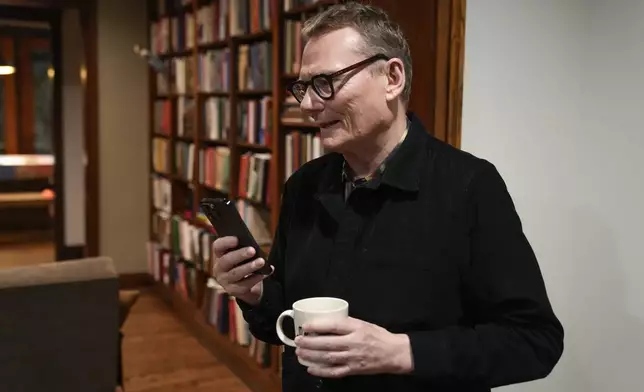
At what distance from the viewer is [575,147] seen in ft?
6.10

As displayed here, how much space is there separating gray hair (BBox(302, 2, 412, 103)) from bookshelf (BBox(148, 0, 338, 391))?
4.82 feet

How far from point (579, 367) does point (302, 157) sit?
141 cm

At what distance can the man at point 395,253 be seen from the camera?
1016 millimetres

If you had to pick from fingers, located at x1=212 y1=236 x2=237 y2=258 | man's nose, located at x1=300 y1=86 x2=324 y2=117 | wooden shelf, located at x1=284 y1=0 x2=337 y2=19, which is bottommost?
fingers, located at x1=212 y1=236 x2=237 y2=258

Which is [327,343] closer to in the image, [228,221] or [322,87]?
[228,221]

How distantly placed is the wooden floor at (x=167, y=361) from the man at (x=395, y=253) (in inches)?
89.4

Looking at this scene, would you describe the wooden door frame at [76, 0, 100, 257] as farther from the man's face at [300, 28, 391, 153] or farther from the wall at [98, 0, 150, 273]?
the man's face at [300, 28, 391, 153]

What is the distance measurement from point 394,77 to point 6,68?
7227mm

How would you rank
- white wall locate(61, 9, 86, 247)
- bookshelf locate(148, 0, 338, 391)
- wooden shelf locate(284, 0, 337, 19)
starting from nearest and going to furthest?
wooden shelf locate(284, 0, 337, 19) → bookshelf locate(148, 0, 338, 391) → white wall locate(61, 9, 86, 247)

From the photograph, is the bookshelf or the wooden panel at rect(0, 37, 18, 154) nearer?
the bookshelf

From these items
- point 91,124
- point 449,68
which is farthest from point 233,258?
point 91,124

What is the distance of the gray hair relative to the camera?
1137 millimetres

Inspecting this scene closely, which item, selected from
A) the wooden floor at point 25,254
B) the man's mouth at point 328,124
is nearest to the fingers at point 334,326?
the man's mouth at point 328,124

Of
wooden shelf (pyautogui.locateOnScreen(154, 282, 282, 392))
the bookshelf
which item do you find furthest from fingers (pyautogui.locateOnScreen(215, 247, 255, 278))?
wooden shelf (pyautogui.locateOnScreen(154, 282, 282, 392))
